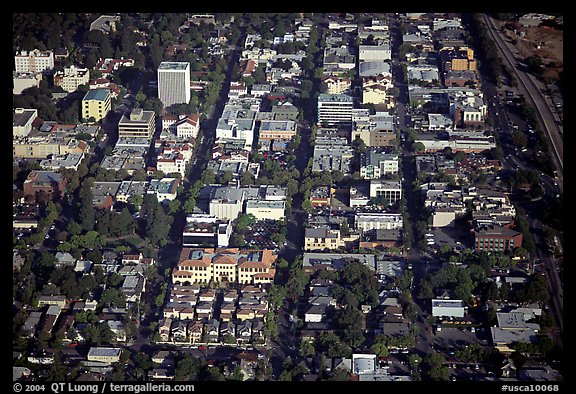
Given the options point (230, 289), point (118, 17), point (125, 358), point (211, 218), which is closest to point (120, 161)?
point (211, 218)

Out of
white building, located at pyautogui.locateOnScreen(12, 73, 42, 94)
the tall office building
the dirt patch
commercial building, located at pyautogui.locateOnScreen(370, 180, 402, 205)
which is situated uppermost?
the dirt patch

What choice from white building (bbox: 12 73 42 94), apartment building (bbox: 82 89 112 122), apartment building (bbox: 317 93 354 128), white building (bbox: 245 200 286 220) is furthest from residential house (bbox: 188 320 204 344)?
white building (bbox: 12 73 42 94)

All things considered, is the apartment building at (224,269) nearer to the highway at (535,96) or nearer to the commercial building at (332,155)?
the commercial building at (332,155)

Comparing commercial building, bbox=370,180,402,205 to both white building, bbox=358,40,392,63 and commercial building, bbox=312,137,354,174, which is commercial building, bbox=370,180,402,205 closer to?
commercial building, bbox=312,137,354,174

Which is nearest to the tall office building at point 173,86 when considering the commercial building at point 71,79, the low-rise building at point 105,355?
the commercial building at point 71,79

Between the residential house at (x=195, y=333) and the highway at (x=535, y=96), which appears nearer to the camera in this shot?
the residential house at (x=195, y=333)
